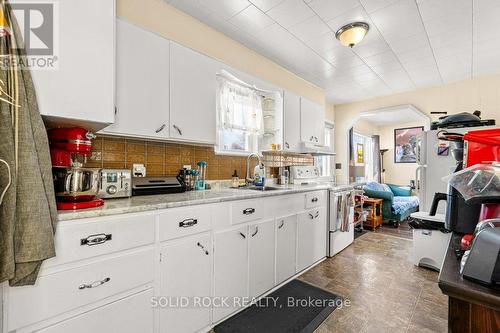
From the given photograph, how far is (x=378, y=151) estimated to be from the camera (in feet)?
23.4

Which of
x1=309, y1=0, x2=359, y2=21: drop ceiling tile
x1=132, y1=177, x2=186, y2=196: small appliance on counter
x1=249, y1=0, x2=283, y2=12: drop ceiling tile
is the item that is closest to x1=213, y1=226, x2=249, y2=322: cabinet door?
x1=132, y1=177, x2=186, y2=196: small appliance on counter

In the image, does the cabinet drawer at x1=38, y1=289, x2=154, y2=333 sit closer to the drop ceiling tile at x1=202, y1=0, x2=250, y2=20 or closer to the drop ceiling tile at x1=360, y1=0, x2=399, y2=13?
the drop ceiling tile at x1=202, y1=0, x2=250, y2=20

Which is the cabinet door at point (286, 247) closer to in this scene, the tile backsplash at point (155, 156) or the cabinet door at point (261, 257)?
the cabinet door at point (261, 257)

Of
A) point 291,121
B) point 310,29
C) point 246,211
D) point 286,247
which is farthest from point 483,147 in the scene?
point 291,121

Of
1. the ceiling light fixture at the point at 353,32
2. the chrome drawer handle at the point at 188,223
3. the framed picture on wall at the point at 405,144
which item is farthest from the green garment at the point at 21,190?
the framed picture on wall at the point at 405,144

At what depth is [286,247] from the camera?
2.28 meters

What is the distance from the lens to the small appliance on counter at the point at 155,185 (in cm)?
177

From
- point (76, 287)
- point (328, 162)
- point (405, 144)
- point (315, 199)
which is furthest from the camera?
point (405, 144)

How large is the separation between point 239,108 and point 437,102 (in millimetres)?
3633

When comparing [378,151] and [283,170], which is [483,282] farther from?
[378,151]

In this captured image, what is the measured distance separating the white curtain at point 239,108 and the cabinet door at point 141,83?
2.56ft

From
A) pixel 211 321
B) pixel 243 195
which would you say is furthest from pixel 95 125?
pixel 211 321

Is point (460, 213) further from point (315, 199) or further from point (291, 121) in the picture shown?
point (291, 121)

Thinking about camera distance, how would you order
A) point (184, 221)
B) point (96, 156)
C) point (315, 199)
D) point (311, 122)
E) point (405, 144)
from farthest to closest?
point (405, 144), point (311, 122), point (315, 199), point (96, 156), point (184, 221)
